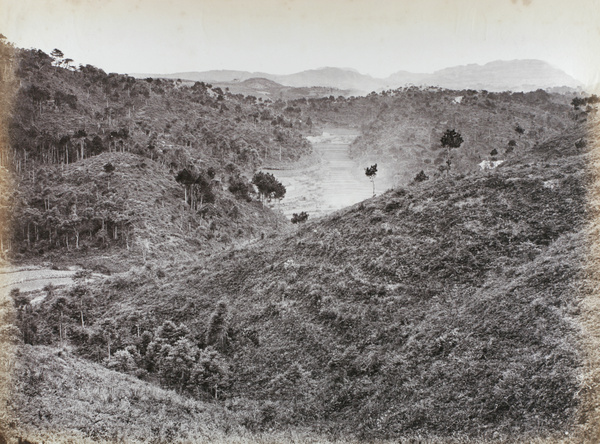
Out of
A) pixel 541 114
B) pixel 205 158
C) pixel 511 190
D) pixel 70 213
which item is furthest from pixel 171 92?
pixel 511 190

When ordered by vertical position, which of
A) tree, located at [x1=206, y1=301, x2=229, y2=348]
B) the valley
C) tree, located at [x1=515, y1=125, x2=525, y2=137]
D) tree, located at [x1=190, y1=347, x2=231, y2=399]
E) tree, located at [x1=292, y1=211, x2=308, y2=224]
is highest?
tree, located at [x1=515, y1=125, x2=525, y2=137]

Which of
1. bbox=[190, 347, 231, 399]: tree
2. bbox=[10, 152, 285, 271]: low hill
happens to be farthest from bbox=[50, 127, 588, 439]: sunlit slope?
bbox=[10, 152, 285, 271]: low hill

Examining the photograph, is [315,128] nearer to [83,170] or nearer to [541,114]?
[541,114]

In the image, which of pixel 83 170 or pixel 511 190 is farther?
pixel 83 170

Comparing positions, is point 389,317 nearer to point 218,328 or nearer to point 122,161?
point 218,328

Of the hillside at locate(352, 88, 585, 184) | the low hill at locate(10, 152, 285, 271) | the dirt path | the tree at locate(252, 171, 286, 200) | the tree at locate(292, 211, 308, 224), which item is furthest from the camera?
the hillside at locate(352, 88, 585, 184)

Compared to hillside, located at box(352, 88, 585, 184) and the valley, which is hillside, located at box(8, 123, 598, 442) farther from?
hillside, located at box(352, 88, 585, 184)

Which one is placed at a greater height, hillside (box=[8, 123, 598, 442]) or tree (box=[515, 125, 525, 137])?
tree (box=[515, 125, 525, 137])

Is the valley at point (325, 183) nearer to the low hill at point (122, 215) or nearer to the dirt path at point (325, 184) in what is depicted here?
the dirt path at point (325, 184)
